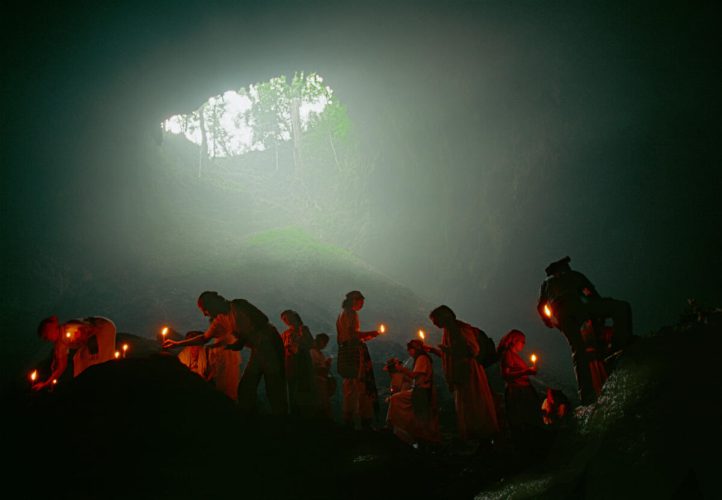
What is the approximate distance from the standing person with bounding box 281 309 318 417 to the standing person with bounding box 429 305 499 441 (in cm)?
239

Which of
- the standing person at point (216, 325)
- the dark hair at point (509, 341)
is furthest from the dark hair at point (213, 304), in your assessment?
the dark hair at point (509, 341)

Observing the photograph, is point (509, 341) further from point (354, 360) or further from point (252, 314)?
point (252, 314)

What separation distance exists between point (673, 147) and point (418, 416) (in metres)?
15.2

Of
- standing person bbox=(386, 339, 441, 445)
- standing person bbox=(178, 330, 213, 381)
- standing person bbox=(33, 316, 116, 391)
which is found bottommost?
standing person bbox=(386, 339, 441, 445)

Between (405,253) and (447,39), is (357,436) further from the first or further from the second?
(405,253)

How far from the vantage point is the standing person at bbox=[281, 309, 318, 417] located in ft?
21.2

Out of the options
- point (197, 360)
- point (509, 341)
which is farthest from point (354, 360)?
point (197, 360)

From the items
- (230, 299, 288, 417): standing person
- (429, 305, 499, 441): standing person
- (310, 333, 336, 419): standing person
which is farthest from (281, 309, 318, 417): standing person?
(429, 305, 499, 441): standing person

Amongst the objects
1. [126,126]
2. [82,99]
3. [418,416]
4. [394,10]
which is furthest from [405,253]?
[418,416]

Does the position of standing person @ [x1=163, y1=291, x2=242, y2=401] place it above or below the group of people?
above

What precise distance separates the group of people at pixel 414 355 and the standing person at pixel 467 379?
1 cm

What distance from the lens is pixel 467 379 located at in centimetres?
554

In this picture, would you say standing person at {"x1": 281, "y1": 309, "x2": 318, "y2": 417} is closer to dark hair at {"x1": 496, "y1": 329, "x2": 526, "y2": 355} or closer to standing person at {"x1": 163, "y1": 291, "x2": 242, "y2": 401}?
standing person at {"x1": 163, "y1": 291, "x2": 242, "y2": 401}

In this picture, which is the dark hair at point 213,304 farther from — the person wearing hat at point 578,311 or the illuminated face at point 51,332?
the person wearing hat at point 578,311
